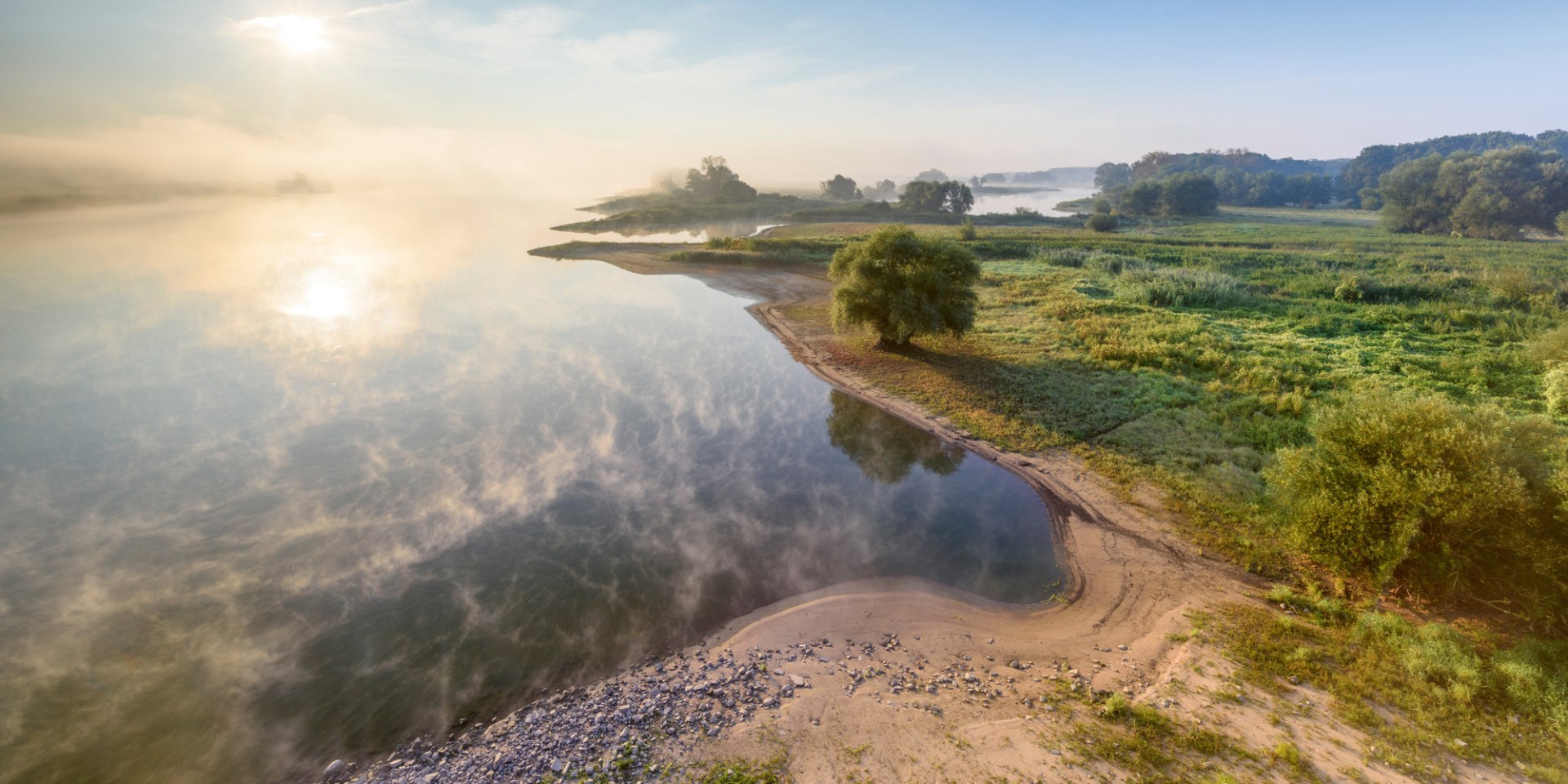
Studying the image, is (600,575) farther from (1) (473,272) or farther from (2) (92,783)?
(1) (473,272)

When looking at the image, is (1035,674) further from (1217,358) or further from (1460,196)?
(1460,196)

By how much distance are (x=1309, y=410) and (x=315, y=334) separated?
5806cm

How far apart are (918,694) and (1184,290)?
Answer: 49.0 metres

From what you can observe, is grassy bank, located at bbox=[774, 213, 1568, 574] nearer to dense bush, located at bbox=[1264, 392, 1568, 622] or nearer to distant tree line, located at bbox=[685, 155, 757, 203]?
dense bush, located at bbox=[1264, 392, 1568, 622]

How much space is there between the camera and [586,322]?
44531mm

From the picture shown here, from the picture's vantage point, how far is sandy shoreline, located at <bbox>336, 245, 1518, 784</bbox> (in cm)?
1087

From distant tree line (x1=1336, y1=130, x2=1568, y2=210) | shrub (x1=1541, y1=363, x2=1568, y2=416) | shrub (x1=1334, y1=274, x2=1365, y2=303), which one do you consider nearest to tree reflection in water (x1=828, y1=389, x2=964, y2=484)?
shrub (x1=1541, y1=363, x2=1568, y2=416)

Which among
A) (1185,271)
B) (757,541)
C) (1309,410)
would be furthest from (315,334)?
(1185,271)

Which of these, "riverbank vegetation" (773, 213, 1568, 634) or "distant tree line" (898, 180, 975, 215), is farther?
"distant tree line" (898, 180, 975, 215)

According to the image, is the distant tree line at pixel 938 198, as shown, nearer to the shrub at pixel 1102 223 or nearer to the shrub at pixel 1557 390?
the shrub at pixel 1102 223

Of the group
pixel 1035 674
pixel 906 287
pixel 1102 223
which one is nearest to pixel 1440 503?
pixel 1035 674

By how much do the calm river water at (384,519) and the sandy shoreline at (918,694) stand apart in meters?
1.19

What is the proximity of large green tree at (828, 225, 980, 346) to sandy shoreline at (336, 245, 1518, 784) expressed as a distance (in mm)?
18853

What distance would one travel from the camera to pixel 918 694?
12.7 m
